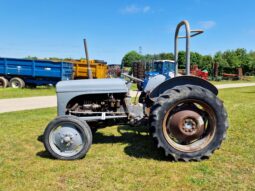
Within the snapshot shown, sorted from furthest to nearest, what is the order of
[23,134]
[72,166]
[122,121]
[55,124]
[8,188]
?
[23,134] < [122,121] < [55,124] < [72,166] < [8,188]

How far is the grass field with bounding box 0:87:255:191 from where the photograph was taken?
3.41 metres

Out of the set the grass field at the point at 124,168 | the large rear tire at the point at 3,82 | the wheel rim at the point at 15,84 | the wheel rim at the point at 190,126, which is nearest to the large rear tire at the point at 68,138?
the grass field at the point at 124,168

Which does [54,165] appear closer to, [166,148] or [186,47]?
[166,148]

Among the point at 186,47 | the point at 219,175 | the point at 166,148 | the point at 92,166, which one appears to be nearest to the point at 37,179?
the point at 92,166

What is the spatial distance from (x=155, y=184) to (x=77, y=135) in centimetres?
144

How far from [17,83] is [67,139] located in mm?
15071

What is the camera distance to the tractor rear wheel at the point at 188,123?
13.4ft

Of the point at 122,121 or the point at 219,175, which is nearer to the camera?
the point at 219,175

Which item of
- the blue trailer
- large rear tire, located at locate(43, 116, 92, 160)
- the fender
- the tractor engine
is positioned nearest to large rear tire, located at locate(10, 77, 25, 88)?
the blue trailer

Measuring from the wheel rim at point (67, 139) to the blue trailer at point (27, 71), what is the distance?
14.1 metres

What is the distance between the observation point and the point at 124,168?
12.8ft

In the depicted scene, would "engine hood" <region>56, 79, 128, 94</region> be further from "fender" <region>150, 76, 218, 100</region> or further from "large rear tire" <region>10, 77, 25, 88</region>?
"large rear tire" <region>10, 77, 25, 88</region>

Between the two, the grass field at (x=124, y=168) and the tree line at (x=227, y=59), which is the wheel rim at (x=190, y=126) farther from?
the tree line at (x=227, y=59)

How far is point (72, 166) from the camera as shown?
3979 millimetres
